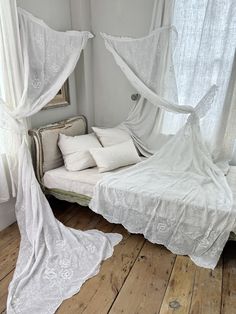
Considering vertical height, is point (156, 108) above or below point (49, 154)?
above

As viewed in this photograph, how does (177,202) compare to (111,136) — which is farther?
(111,136)

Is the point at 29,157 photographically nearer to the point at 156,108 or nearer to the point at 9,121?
the point at 9,121

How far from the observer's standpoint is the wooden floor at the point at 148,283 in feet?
5.23

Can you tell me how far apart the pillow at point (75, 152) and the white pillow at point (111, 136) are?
0.15 meters

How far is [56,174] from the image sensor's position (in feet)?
8.09

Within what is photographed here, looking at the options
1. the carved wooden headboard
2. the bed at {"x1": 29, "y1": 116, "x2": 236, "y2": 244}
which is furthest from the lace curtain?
the carved wooden headboard

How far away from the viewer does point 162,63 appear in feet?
7.52

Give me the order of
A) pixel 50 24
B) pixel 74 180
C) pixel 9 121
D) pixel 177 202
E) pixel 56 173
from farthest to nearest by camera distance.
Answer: pixel 50 24, pixel 56 173, pixel 74 180, pixel 9 121, pixel 177 202

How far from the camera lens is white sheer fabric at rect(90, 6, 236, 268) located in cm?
189

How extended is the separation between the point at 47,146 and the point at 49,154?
0.08m

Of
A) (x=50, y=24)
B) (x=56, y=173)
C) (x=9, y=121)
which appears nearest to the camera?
(x=9, y=121)

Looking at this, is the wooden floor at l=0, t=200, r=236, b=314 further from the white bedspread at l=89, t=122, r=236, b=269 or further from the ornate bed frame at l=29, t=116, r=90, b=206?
the ornate bed frame at l=29, t=116, r=90, b=206

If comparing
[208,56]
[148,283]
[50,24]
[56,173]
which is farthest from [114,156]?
[50,24]

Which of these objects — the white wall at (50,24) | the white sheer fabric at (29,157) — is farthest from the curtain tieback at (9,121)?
the white wall at (50,24)
